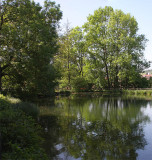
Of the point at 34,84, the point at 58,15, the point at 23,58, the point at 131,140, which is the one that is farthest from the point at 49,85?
the point at 131,140

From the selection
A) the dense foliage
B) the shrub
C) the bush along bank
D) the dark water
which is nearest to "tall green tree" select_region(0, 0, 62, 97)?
the dark water

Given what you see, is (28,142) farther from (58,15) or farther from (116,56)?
(116,56)

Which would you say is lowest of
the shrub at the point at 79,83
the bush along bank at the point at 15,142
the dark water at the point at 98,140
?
the dark water at the point at 98,140

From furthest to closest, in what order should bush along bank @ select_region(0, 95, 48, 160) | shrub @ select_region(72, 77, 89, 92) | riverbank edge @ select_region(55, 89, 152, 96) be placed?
1. shrub @ select_region(72, 77, 89, 92)
2. riverbank edge @ select_region(55, 89, 152, 96)
3. bush along bank @ select_region(0, 95, 48, 160)

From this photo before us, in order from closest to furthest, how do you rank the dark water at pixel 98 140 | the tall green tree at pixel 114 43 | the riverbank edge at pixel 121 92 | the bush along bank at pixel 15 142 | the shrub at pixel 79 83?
the bush along bank at pixel 15 142
the dark water at pixel 98 140
the riverbank edge at pixel 121 92
the shrub at pixel 79 83
the tall green tree at pixel 114 43

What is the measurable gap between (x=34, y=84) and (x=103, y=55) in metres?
31.8

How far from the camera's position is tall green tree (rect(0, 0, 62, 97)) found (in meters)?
18.0

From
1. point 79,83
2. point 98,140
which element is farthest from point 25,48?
point 79,83

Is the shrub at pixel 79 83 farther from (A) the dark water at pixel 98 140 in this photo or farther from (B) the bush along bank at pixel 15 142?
(B) the bush along bank at pixel 15 142

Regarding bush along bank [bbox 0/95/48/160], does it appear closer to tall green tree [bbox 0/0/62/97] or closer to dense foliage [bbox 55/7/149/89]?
tall green tree [bbox 0/0/62/97]

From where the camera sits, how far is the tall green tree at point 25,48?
59.0ft

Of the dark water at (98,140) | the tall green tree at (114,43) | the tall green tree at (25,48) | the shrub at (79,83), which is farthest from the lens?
the tall green tree at (114,43)

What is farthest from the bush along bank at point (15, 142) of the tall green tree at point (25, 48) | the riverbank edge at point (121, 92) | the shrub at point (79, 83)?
the shrub at point (79, 83)

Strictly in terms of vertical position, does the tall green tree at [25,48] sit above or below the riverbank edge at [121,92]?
above
